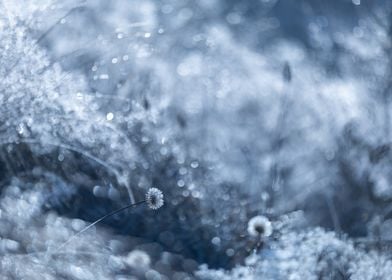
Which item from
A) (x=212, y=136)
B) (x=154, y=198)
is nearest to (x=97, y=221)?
(x=154, y=198)

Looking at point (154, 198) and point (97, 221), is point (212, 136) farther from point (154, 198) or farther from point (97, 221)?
point (97, 221)

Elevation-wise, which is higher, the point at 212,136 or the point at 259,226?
the point at 212,136

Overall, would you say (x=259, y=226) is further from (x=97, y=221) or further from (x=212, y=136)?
(x=97, y=221)

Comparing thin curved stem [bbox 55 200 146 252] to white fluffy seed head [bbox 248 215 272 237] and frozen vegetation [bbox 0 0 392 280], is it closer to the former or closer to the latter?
frozen vegetation [bbox 0 0 392 280]

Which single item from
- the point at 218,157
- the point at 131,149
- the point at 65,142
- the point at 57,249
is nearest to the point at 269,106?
the point at 218,157

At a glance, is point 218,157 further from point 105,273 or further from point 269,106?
point 105,273

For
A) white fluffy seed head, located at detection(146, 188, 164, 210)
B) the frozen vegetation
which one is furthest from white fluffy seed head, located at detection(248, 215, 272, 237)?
white fluffy seed head, located at detection(146, 188, 164, 210)
